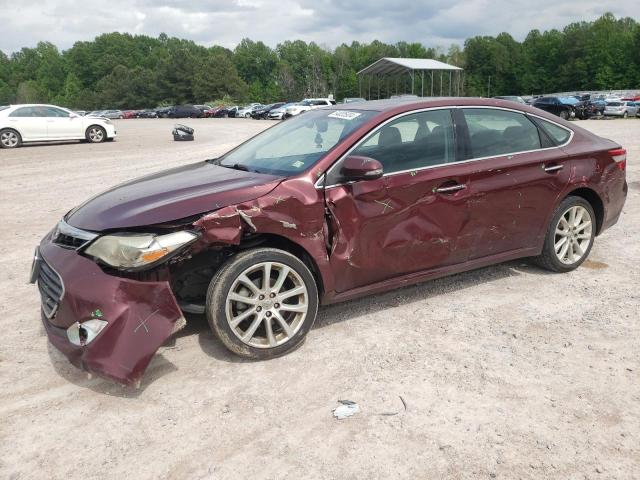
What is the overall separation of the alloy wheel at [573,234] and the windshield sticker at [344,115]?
213cm

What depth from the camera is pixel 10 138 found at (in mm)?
18703

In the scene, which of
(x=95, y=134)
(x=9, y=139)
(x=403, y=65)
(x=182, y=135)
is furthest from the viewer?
(x=403, y=65)

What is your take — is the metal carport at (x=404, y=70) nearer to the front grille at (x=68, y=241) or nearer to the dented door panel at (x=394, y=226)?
the dented door panel at (x=394, y=226)

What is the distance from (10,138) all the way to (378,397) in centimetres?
1943

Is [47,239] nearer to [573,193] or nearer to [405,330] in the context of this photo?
[405,330]

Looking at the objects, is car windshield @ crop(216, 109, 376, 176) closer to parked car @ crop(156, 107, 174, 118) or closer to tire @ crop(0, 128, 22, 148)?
tire @ crop(0, 128, 22, 148)

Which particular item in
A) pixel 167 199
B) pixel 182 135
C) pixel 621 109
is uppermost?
pixel 167 199

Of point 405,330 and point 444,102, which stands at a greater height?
point 444,102

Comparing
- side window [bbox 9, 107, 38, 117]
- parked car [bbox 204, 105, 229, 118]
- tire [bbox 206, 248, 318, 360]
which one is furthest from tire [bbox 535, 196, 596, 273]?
parked car [bbox 204, 105, 229, 118]

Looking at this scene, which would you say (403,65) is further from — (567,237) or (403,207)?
(403,207)

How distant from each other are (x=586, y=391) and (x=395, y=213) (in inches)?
65.3

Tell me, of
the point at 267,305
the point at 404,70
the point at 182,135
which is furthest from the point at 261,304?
the point at 404,70

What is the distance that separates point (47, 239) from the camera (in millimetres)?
3811

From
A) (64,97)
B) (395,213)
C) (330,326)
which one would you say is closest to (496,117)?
(395,213)
